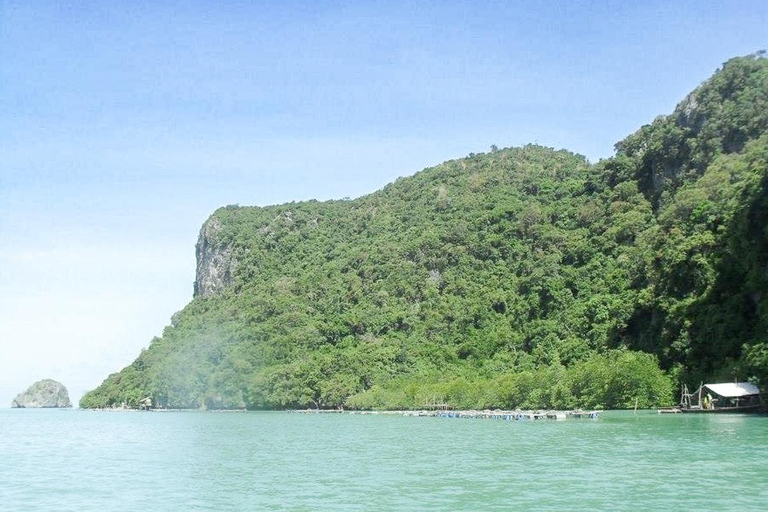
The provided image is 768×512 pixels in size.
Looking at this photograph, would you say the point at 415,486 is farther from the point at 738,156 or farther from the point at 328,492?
the point at 738,156

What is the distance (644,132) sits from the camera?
131 metres

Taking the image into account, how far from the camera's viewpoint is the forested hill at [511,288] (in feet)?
261

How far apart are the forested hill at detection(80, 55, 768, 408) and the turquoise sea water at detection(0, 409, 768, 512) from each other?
63.8 ft

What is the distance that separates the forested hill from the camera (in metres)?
79.7

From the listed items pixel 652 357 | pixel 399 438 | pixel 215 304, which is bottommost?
pixel 399 438

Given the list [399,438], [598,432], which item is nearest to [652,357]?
[598,432]

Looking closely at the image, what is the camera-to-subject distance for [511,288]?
438ft

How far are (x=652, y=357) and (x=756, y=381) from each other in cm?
1898

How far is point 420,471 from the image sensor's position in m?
36.2

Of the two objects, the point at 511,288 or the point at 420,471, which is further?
the point at 511,288

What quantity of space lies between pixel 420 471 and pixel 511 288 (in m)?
Result: 99.2

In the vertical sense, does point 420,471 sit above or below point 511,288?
below

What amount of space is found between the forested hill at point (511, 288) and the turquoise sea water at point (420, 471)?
1944cm

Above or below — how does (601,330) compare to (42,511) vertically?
above
